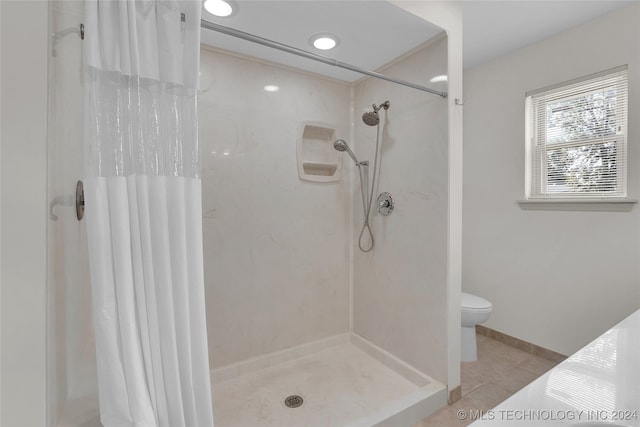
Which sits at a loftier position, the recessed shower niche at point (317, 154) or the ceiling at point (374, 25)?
the ceiling at point (374, 25)

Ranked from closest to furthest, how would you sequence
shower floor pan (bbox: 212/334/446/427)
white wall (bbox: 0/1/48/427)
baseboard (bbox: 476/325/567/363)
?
white wall (bbox: 0/1/48/427), shower floor pan (bbox: 212/334/446/427), baseboard (bbox: 476/325/567/363)

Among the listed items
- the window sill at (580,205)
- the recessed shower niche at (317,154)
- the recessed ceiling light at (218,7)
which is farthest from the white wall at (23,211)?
the window sill at (580,205)

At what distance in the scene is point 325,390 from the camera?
1.87 meters

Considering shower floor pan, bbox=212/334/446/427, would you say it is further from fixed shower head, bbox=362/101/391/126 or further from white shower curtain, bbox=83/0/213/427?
fixed shower head, bbox=362/101/391/126

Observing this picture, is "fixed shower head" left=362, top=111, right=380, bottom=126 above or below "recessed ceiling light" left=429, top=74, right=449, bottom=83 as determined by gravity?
below

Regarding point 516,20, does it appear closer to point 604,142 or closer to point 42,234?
point 604,142

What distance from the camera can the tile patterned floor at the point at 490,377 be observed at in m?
1.67

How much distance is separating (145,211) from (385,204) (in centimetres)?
162

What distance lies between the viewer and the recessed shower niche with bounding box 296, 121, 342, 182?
2262mm

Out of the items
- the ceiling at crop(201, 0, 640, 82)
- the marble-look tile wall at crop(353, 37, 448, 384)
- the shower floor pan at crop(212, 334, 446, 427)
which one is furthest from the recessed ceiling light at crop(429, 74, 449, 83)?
the shower floor pan at crop(212, 334, 446, 427)

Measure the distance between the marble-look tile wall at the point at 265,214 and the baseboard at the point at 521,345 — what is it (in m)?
1.26

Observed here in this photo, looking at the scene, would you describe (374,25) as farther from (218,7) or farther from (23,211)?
(23,211)

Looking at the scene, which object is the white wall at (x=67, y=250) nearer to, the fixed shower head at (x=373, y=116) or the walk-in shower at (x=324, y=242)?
the walk-in shower at (x=324, y=242)

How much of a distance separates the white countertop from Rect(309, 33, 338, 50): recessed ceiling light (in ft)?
6.23
